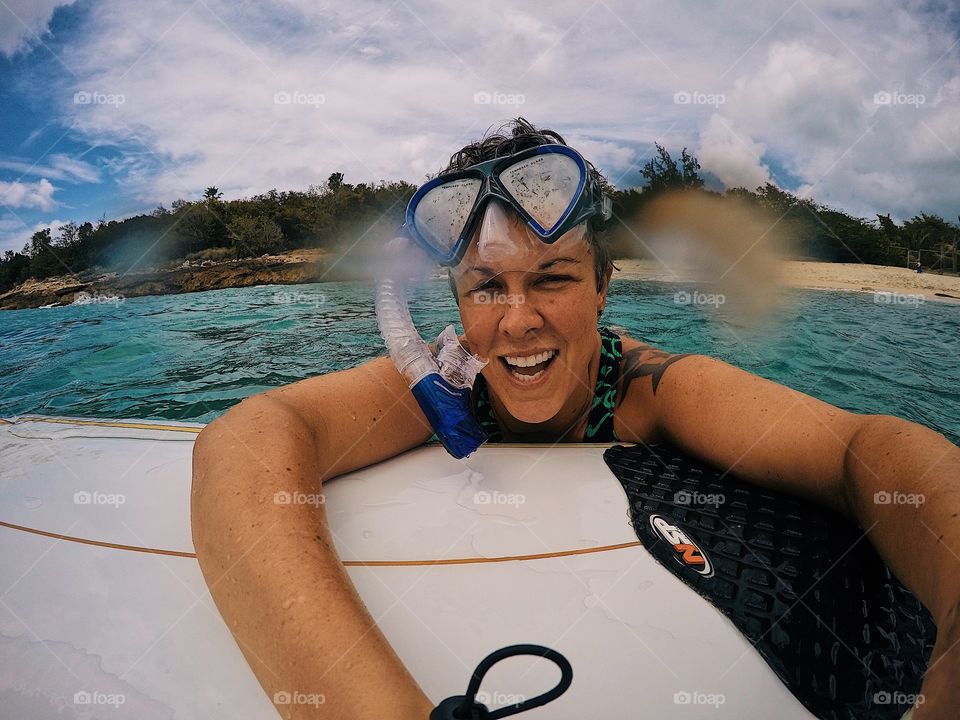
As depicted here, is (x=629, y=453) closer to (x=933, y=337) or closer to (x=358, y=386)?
(x=358, y=386)

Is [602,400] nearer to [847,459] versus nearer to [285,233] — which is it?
[847,459]

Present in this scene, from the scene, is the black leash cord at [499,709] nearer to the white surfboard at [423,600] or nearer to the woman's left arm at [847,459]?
the white surfboard at [423,600]

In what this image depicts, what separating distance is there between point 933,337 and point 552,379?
27.0 feet

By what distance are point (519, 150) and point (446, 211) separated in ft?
1.28

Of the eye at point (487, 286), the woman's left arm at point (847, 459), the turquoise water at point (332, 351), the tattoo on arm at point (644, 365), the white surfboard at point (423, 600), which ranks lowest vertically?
the turquoise water at point (332, 351)

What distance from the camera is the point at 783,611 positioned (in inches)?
46.5

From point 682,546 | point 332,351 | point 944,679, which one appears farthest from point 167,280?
point 944,679

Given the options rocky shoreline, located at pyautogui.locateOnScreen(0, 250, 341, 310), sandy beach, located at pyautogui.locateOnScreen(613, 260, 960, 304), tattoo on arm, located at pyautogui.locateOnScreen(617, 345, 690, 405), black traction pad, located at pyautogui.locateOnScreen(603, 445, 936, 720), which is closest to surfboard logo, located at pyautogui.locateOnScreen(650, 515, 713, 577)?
black traction pad, located at pyautogui.locateOnScreen(603, 445, 936, 720)

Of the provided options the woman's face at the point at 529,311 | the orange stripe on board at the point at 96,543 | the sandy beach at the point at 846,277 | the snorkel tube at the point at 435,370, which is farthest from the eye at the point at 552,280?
the sandy beach at the point at 846,277

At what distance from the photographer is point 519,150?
6.44 ft

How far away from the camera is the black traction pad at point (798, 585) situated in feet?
3.34

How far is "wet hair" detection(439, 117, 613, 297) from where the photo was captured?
6.12 ft

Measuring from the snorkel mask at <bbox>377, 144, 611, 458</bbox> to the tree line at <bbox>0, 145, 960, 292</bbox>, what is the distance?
12.0 metres

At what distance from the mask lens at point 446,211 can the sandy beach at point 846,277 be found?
1077 centimetres
